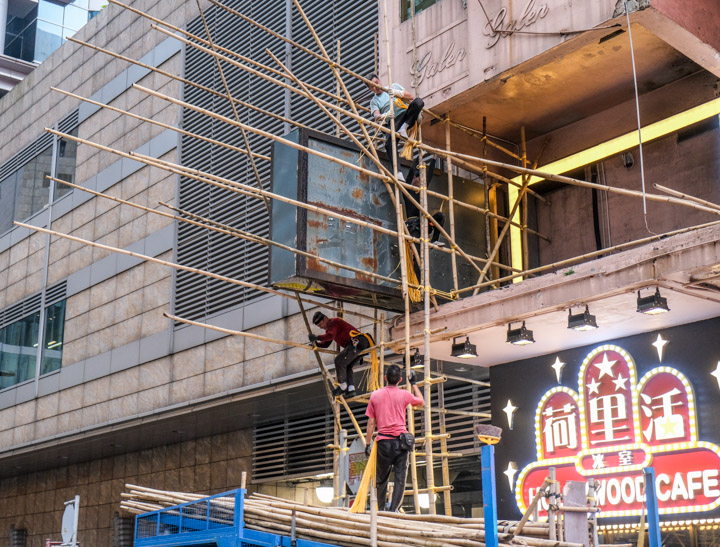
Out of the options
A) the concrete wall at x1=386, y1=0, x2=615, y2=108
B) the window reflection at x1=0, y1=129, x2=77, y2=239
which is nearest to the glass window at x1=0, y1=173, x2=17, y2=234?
the window reflection at x1=0, y1=129, x2=77, y2=239

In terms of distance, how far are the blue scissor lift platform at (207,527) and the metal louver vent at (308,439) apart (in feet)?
22.4

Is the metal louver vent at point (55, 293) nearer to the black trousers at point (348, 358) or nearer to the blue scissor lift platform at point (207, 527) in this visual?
the black trousers at point (348, 358)

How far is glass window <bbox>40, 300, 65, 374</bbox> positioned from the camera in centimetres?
2741

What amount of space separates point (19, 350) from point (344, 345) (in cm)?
1859

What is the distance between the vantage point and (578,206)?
15352 millimetres

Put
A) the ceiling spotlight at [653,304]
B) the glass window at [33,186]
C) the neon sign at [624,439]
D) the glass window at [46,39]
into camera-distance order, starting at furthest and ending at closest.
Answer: the glass window at [46,39], the glass window at [33,186], the neon sign at [624,439], the ceiling spotlight at [653,304]

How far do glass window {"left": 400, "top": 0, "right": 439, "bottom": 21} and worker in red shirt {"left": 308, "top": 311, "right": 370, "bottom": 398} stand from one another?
195 inches

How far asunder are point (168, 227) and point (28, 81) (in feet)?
43.6

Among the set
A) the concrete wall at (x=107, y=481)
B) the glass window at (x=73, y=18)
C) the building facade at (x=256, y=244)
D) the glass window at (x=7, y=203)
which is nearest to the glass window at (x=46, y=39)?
the glass window at (x=73, y=18)

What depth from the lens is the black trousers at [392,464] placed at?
10727mm

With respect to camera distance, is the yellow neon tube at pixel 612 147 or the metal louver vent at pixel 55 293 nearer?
the yellow neon tube at pixel 612 147

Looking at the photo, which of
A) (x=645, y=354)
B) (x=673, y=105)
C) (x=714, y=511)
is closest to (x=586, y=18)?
(x=673, y=105)

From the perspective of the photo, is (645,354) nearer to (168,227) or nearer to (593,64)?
(593,64)

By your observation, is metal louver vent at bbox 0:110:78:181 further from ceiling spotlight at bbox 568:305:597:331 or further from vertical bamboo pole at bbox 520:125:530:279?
ceiling spotlight at bbox 568:305:597:331
